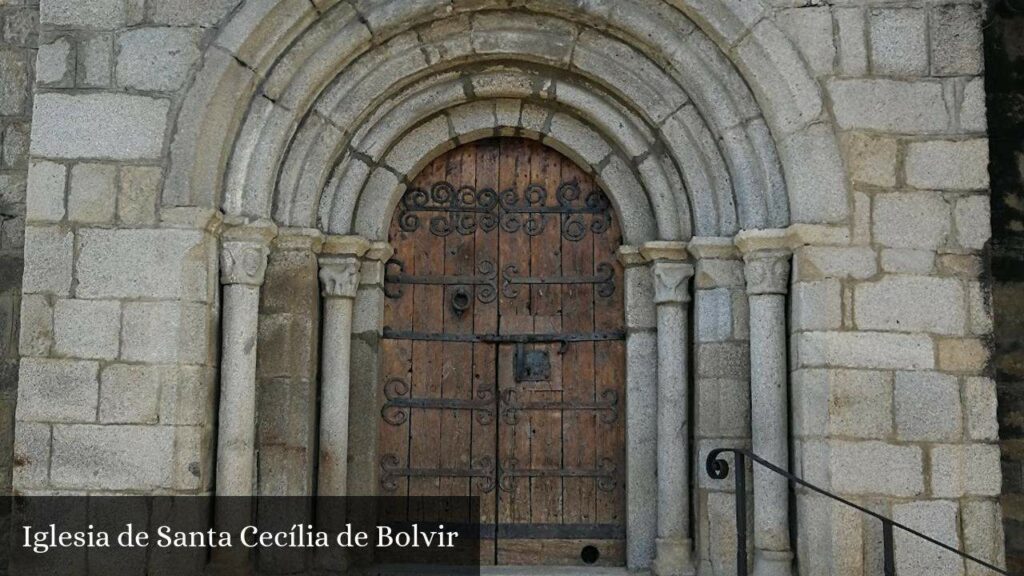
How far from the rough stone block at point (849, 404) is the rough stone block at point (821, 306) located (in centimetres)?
20

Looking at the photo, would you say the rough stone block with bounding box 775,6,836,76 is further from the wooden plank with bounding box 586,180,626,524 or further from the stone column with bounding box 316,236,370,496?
the stone column with bounding box 316,236,370,496

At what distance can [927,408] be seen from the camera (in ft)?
14.3

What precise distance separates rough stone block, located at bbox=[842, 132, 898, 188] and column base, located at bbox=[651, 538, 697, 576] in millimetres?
1789

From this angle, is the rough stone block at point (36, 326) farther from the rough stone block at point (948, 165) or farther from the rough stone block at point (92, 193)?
the rough stone block at point (948, 165)

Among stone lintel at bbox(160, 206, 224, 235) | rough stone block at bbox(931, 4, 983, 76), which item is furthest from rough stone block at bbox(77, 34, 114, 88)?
rough stone block at bbox(931, 4, 983, 76)

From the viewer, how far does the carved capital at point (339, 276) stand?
493 cm

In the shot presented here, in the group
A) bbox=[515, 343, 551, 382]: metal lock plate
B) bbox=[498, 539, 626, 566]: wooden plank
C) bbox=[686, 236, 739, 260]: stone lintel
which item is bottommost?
bbox=[498, 539, 626, 566]: wooden plank

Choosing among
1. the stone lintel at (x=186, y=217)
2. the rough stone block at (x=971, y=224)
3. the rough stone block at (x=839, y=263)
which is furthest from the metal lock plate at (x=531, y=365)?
the rough stone block at (x=971, y=224)

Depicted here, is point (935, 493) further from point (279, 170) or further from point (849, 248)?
point (279, 170)

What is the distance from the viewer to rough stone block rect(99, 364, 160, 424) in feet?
14.3

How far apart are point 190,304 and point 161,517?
88 centimetres

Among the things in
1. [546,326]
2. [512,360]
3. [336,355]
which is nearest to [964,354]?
[546,326]

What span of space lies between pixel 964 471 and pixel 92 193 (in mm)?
3818

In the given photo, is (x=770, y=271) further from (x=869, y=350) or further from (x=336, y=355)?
(x=336, y=355)
